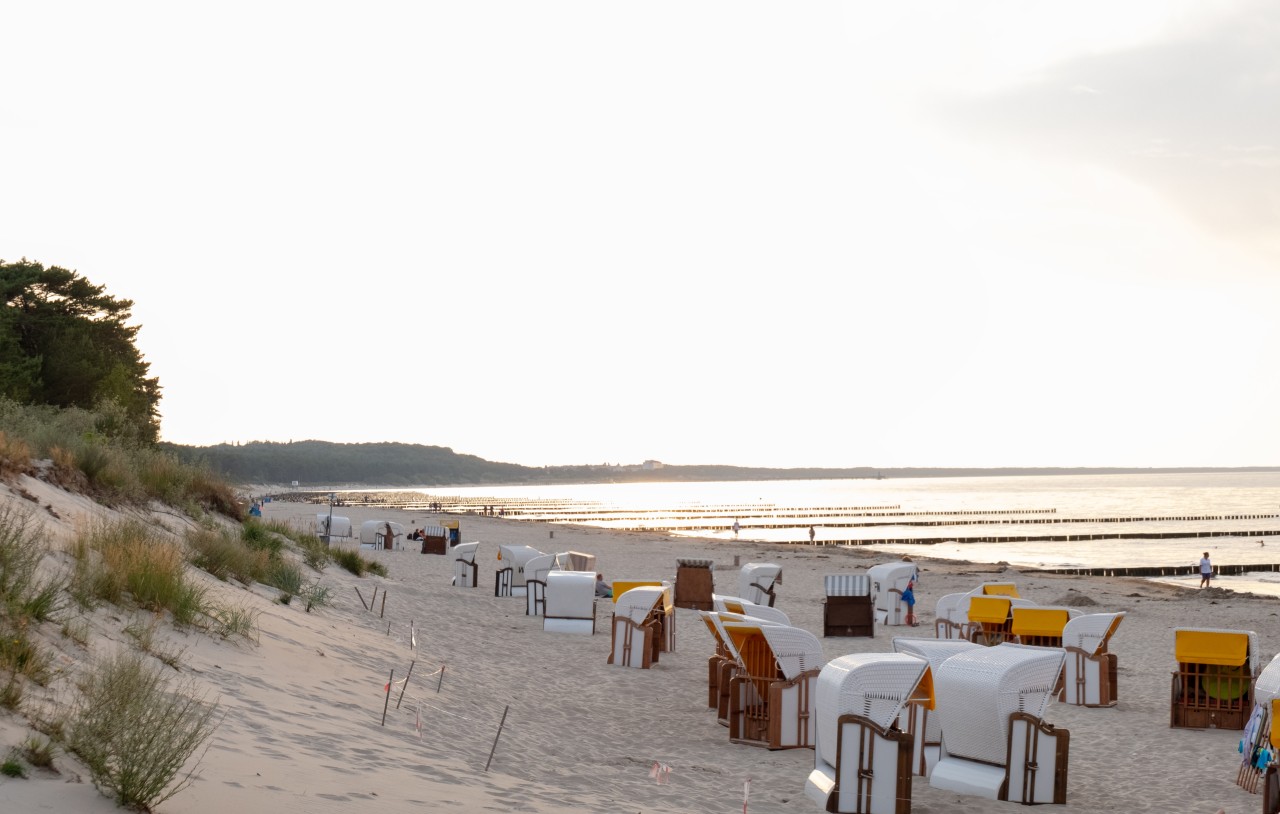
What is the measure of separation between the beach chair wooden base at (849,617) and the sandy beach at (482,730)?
1.06 feet

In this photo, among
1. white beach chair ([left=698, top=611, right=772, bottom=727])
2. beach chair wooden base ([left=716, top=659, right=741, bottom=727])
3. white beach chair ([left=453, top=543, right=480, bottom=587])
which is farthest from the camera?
white beach chair ([left=453, top=543, right=480, bottom=587])

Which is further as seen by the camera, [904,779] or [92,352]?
[92,352]

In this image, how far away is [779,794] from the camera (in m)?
7.84

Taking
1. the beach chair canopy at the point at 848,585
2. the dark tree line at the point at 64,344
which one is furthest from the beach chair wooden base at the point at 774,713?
the dark tree line at the point at 64,344

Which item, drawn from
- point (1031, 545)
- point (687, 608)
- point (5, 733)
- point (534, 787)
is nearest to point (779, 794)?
point (534, 787)

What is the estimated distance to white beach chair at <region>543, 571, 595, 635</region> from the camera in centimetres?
1733

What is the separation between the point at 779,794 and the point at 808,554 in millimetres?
40438

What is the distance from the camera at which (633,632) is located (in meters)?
14.1

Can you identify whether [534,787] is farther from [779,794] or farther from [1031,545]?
[1031,545]

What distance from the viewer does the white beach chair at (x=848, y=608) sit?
58.5ft

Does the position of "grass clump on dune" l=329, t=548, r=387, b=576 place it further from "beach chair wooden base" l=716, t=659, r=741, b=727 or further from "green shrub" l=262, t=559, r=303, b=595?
"beach chair wooden base" l=716, t=659, r=741, b=727

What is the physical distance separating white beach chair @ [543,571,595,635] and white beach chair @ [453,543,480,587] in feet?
27.0

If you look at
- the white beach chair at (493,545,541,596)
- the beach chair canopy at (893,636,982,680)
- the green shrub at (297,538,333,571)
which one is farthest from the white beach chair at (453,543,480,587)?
the beach chair canopy at (893,636,982,680)

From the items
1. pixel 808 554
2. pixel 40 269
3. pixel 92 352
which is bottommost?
pixel 808 554
